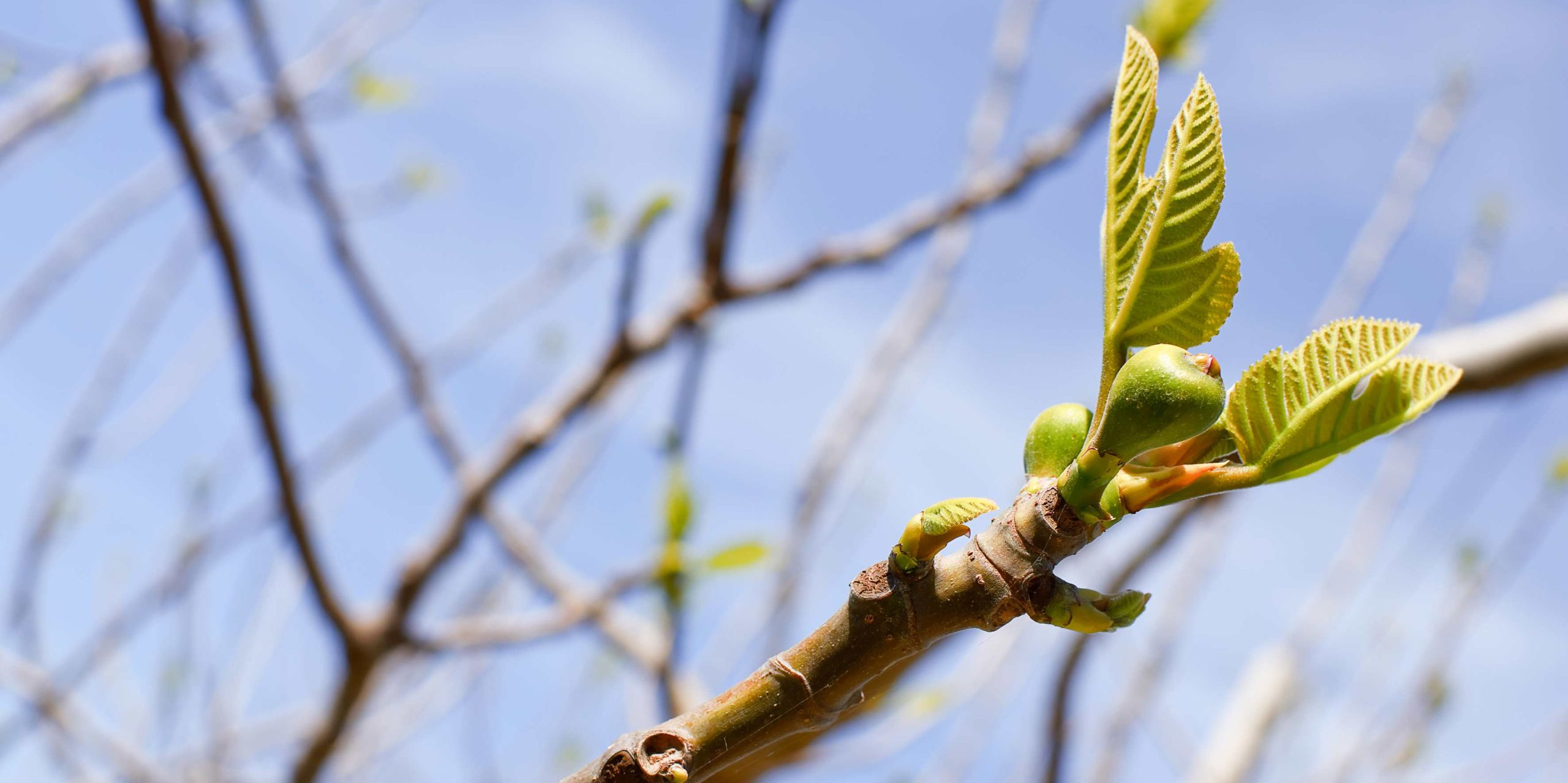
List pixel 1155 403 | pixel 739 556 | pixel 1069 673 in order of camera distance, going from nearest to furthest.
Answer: pixel 1155 403 < pixel 739 556 < pixel 1069 673

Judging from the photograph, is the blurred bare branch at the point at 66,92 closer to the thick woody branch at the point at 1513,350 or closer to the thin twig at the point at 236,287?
the thin twig at the point at 236,287

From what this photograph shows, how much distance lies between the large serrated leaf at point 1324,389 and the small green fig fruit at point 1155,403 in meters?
0.04

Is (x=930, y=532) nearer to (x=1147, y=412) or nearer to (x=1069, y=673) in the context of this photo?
(x=1147, y=412)

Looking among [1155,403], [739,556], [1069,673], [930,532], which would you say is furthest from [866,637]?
[1069,673]

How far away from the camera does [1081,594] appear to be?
1.64ft

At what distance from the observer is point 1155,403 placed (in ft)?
1.49

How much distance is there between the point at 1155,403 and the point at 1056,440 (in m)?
0.09

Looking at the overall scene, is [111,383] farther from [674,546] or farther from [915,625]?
[915,625]

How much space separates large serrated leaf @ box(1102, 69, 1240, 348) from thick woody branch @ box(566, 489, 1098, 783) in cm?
10

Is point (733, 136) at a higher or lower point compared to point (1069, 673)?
higher

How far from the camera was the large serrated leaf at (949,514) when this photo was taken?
47 centimetres

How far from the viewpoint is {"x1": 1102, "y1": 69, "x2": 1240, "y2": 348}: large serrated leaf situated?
0.49 meters

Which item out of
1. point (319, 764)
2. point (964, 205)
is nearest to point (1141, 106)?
point (964, 205)

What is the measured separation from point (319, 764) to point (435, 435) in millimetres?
708
